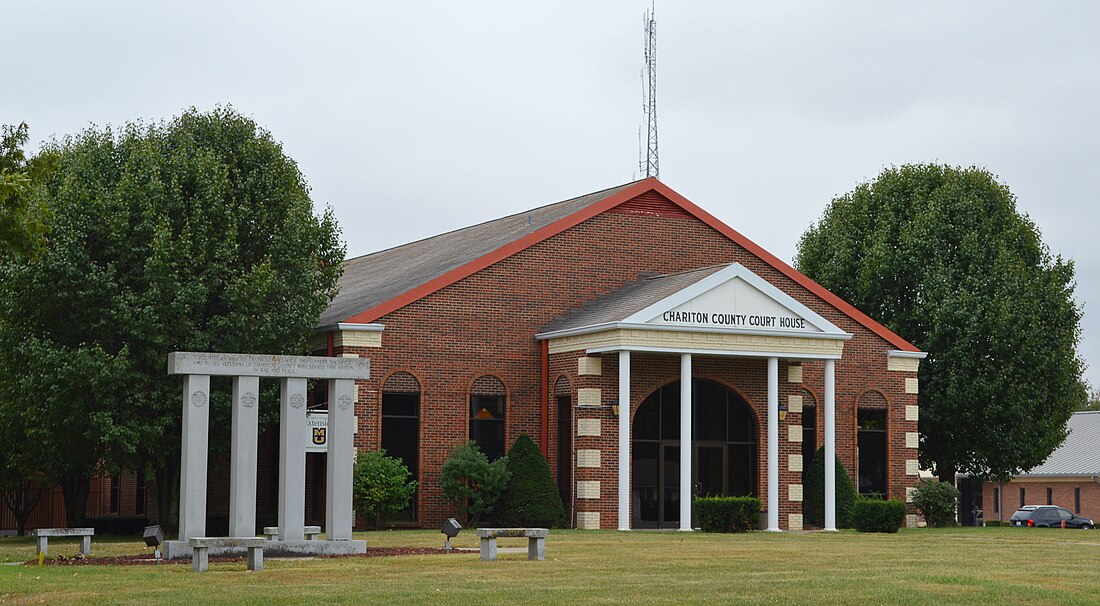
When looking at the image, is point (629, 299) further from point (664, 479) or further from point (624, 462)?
point (664, 479)

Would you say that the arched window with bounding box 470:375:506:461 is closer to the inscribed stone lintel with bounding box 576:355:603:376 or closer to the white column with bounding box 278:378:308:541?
the inscribed stone lintel with bounding box 576:355:603:376

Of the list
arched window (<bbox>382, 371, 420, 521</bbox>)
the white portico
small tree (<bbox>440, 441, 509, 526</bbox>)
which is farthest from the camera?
arched window (<bbox>382, 371, 420, 521</bbox>)

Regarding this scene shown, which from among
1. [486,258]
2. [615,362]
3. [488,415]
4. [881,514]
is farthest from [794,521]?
[486,258]

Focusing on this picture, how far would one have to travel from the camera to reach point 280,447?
79.8ft

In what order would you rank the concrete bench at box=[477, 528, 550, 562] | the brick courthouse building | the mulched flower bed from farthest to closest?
the brick courthouse building
the concrete bench at box=[477, 528, 550, 562]
the mulched flower bed

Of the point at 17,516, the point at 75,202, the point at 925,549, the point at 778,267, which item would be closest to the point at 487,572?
the point at 925,549

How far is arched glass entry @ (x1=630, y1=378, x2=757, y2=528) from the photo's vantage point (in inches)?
1500

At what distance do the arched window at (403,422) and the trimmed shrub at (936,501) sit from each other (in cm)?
1450

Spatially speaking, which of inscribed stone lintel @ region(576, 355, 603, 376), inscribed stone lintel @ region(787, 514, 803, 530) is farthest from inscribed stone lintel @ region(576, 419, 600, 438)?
inscribed stone lintel @ region(787, 514, 803, 530)

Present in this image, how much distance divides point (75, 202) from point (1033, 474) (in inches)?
2182

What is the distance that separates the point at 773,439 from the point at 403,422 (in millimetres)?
9267

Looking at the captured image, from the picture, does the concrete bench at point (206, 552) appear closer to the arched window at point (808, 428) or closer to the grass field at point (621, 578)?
the grass field at point (621, 578)

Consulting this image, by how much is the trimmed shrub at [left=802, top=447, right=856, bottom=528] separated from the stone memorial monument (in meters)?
18.5

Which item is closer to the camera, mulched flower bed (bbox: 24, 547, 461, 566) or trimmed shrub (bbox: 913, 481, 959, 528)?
mulched flower bed (bbox: 24, 547, 461, 566)
